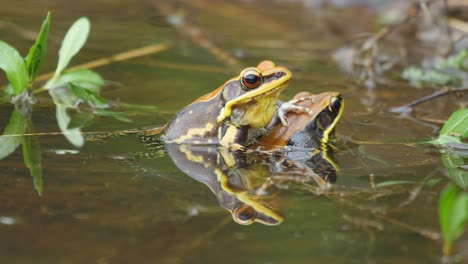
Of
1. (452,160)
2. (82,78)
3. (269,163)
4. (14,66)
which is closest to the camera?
(269,163)

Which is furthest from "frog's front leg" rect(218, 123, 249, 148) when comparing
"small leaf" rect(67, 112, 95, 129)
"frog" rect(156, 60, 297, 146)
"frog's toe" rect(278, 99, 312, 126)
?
"small leaf" rect(67, 112, 95, 129)

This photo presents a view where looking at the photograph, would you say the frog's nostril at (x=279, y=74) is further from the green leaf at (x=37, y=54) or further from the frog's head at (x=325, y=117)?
the green leaf at (x=37, y=54)

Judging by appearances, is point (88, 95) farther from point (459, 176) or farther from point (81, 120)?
point (459, 176)

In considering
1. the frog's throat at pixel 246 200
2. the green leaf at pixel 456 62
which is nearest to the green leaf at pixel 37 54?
the frog's throat at pixel 246 200

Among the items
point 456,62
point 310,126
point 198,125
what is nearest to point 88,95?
point 198,125

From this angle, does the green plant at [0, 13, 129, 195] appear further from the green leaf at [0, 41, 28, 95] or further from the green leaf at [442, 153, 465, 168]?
the green leaf at [442, 153, 465, 168]

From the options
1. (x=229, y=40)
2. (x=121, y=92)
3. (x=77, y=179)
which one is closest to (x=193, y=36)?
(x=229, y=40)
